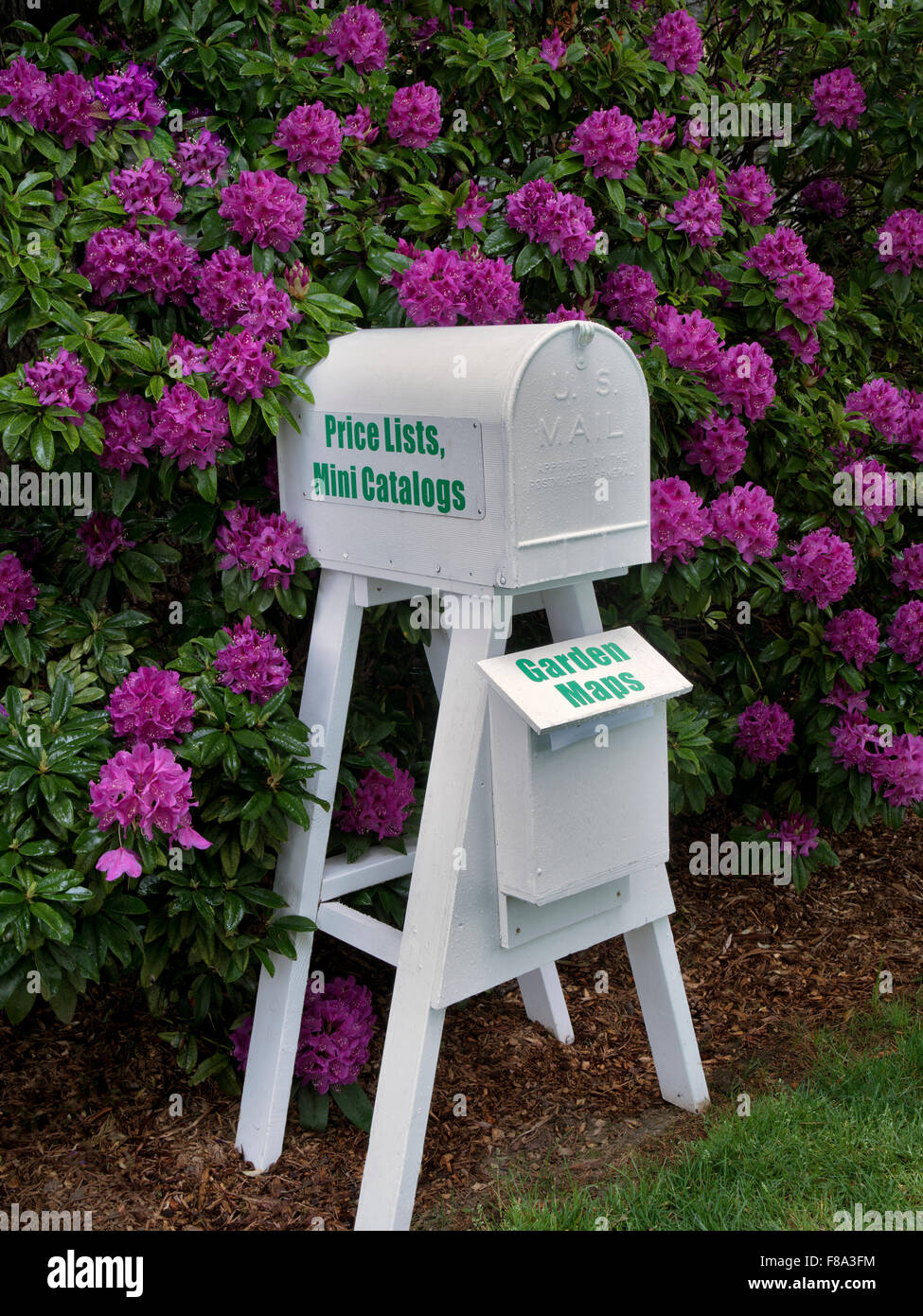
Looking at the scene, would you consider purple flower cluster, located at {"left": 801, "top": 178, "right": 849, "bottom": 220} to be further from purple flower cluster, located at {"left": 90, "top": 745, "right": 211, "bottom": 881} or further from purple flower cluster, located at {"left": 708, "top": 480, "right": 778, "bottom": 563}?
purple flower cluster, located at {"left": 90, "top": 745, "right": 211, "bottom": 881}

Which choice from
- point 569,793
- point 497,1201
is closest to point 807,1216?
point 497,1201

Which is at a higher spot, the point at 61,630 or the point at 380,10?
the point at 380,10

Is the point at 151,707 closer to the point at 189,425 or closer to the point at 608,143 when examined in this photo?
the point at 189,425

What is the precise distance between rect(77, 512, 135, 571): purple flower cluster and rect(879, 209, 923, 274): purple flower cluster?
92.1 inches

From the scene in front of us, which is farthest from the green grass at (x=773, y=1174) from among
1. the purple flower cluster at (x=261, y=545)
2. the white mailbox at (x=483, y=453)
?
the purple flower cluster at (x=261, y=545)

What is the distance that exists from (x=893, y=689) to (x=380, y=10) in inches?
87.2

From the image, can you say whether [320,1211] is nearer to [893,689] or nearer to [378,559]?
[378,559]

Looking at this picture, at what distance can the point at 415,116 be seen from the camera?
2.85 m

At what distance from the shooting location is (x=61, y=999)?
2.27 meters

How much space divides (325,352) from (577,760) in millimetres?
970

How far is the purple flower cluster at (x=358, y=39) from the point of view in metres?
2.82

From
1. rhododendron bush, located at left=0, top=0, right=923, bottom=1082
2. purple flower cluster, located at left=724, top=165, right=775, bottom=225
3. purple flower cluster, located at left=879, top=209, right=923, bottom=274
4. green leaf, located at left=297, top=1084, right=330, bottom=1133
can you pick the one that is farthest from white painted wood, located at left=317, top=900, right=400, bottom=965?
purple flower cluster, located at left=879, top=209, right=923, bottom=274

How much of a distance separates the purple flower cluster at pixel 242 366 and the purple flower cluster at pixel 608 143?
98 centimetres

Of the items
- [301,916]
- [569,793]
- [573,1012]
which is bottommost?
[573,1012]
